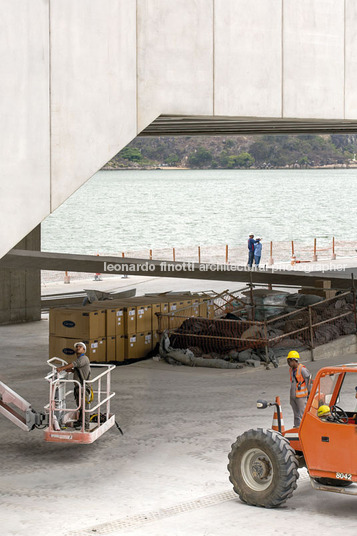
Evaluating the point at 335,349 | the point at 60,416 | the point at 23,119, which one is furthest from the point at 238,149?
the point at 23,119

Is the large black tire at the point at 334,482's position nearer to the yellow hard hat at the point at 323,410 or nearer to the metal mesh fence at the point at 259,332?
the yellow hard hat at the point at 323,410

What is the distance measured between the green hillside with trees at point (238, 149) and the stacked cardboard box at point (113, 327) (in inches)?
5428

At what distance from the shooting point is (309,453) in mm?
11234

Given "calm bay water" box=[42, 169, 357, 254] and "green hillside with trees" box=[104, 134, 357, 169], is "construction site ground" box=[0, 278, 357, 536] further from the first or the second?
"green hillside with trees" box=[104, 134, 357, 169]

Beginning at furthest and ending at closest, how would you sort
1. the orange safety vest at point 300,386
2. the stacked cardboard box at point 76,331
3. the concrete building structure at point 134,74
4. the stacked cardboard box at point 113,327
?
the stacked cardboard box at point 113,327 → the stacked cardboard box at point 76,331 → the orange safety vest at point 300,386 → the concrete building structure at point 134,74

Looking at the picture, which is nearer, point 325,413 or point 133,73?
point 325,413

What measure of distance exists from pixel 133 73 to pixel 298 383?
507 cm

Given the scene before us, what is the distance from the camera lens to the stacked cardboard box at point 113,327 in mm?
21719

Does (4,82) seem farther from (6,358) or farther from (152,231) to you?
(152,231)

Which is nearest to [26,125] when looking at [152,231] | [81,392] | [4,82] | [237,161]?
[4,82]

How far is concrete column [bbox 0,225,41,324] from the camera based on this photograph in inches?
1141

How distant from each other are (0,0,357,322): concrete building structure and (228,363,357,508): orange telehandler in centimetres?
399

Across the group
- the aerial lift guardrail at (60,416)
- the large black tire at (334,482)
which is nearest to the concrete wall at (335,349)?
the aerial lift guardrail at (60,416)

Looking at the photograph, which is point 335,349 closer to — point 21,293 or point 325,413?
point 21,293
